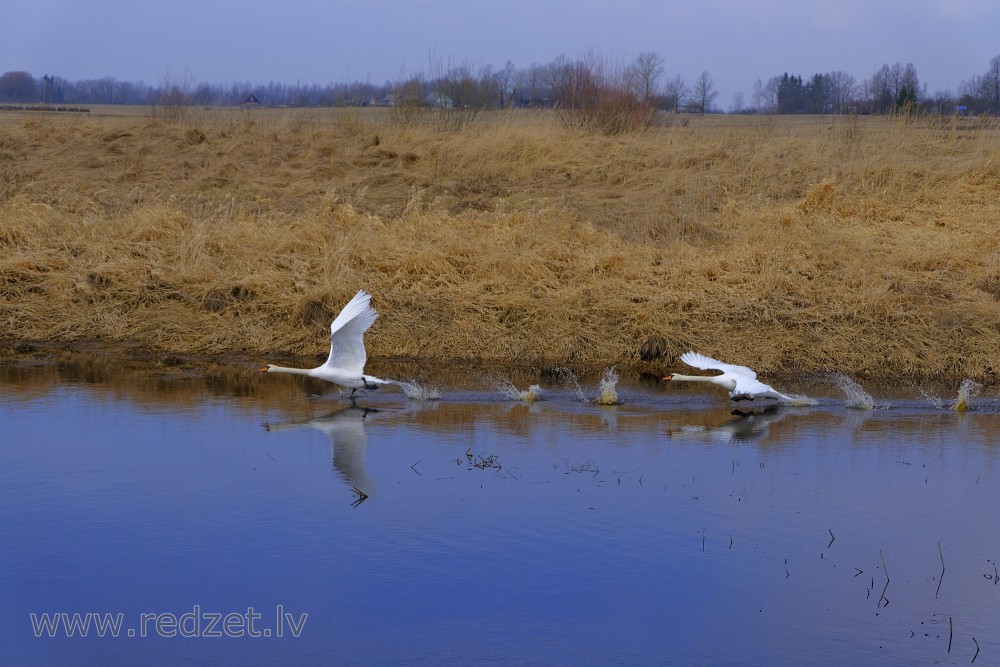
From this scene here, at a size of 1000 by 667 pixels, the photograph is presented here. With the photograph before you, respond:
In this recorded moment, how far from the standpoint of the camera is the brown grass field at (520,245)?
15.3 meters

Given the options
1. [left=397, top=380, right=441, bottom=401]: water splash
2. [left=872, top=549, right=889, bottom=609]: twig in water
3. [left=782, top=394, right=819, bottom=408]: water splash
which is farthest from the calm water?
[left=397, top=380, right=441, bottom=401]: water splash

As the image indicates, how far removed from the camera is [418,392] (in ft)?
41.9

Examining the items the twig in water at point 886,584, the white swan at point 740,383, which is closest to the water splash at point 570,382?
the white swan at point 740,383

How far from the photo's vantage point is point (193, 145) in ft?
80.7

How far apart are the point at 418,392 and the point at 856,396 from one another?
4.72m

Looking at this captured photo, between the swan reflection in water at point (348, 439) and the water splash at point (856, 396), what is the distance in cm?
510

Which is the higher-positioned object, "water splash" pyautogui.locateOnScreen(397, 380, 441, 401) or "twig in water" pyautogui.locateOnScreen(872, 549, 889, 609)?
"water splash" pyautogui.locateOnScreen(397, 380, 441, 401)

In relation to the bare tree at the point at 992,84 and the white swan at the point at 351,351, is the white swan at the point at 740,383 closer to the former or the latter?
the white swan at the point at 351,351

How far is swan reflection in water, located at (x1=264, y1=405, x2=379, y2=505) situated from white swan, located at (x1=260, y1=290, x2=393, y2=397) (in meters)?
0.30

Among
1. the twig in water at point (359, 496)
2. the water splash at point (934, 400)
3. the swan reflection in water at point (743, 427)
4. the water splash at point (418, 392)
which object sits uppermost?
the water splash at point (934, 400)

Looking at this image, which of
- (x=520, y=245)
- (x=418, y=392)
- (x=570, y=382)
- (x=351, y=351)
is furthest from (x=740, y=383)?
(x=520, y=245)

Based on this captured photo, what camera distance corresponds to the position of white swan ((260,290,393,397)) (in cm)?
Result: 1219

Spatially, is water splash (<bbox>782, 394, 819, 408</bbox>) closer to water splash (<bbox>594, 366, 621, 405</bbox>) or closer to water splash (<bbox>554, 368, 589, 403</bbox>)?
water splash (<bbox>594, 366, 621, 405</bbox>)

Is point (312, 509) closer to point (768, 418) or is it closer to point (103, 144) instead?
point (768, 418)
